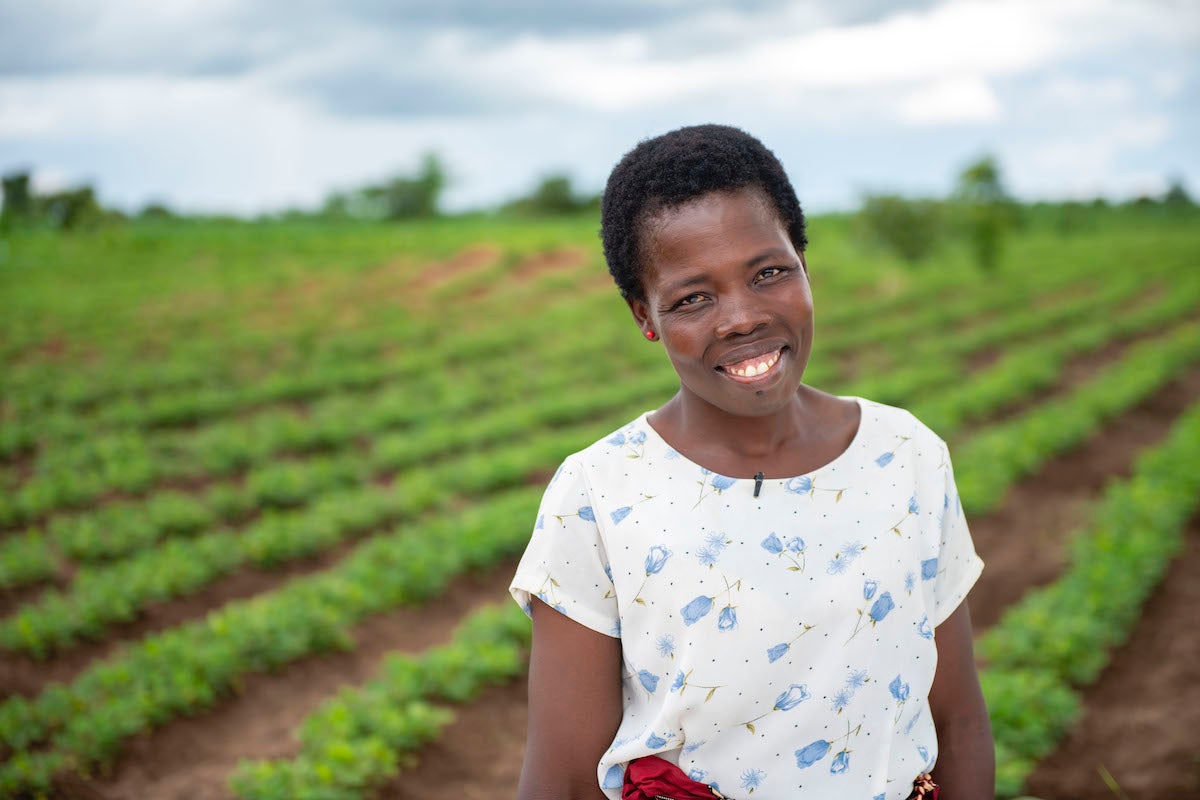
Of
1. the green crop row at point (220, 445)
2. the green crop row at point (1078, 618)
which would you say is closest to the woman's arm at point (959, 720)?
the green crop row at point (1078, 618)

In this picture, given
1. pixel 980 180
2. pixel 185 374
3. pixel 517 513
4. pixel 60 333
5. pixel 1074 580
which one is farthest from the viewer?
pixel 980 180

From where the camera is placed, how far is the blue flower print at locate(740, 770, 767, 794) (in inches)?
59.3

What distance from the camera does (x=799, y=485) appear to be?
159cm

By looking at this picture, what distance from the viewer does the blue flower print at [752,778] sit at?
1507 mm

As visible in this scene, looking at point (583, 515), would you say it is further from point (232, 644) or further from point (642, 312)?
point (232, 644)

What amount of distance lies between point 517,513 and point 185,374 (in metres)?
6.42

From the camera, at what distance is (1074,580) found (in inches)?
193

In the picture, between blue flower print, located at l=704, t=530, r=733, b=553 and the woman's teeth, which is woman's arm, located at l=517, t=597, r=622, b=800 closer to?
blue flower print, located at l=704, t=530, r=733, b=553

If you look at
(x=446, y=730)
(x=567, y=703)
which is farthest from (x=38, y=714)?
(x=567, y=703)

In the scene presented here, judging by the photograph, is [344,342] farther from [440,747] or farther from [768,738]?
[768,738]

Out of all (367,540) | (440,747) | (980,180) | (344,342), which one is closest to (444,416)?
(367,540)

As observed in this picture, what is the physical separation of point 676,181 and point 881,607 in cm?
78

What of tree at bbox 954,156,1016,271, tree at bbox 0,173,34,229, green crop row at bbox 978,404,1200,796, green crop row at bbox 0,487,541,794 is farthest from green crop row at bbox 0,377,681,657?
tree at bbox 0,173,34,229

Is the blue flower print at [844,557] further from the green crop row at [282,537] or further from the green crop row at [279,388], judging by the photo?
the green crop row at [279,388]
